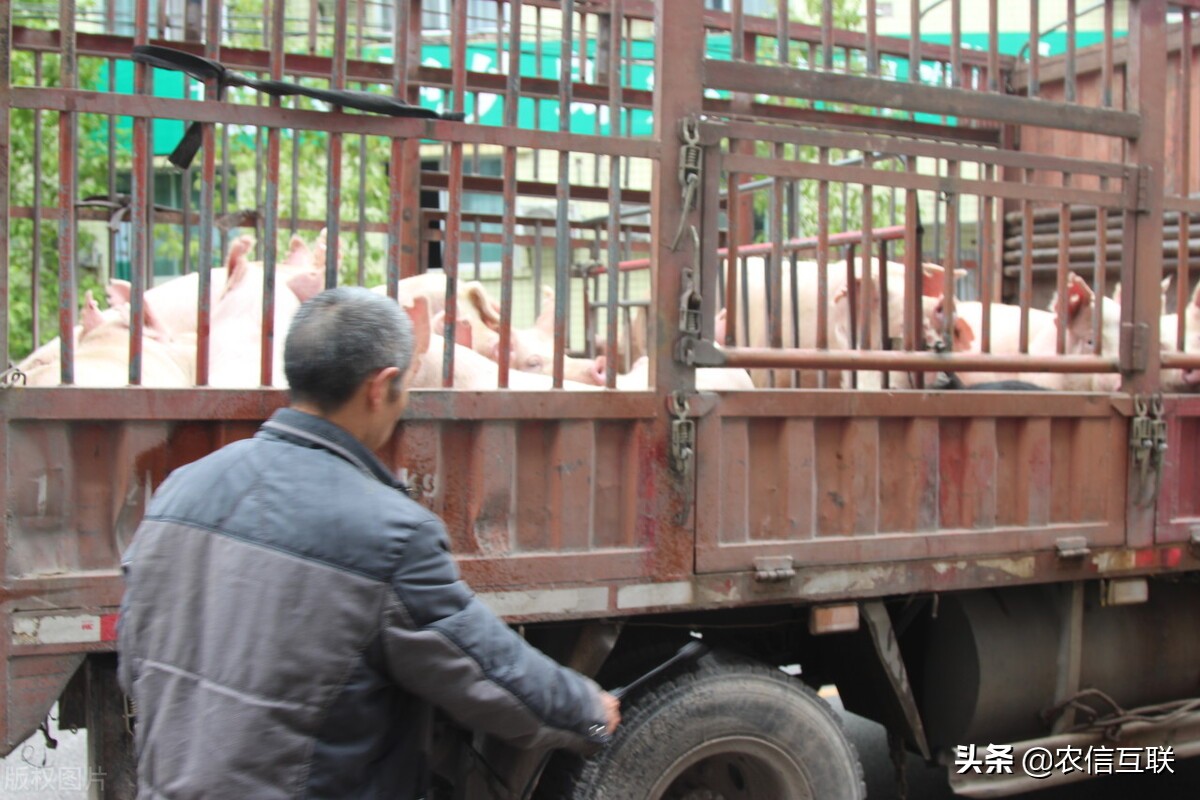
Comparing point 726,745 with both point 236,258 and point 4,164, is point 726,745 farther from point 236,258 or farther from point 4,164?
point 236,258

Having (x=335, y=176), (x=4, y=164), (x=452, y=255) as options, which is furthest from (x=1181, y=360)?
(x=4, y=164)

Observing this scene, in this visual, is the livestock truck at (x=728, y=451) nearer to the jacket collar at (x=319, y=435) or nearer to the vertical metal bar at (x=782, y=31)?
the vertical metal bar at (x=782, y=31)

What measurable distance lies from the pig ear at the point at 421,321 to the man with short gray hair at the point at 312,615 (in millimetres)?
A: 1288

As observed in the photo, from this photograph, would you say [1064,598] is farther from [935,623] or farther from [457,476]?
[457,476]

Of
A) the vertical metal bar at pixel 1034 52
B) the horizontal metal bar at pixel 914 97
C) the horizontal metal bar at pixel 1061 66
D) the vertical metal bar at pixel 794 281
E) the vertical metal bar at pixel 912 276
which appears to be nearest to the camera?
the horizontal metal bar at pixel 914 97

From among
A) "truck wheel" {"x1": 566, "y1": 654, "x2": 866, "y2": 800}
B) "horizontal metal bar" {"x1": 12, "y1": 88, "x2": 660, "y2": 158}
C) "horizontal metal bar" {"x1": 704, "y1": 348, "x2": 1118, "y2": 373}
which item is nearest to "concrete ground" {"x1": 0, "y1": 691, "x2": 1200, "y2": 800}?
"truck wheel" {"x1": 566, "y1": 654, "x2": 866, "y2": 800}

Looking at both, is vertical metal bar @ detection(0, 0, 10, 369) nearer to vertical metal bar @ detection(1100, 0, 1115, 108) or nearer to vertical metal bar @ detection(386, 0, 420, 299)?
vertical metal bar @ detection(386, 0, 420, 299)

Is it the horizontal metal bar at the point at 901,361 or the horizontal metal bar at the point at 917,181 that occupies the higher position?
the horizontal metal bar at the point at 917,181

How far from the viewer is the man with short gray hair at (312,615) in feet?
5.82

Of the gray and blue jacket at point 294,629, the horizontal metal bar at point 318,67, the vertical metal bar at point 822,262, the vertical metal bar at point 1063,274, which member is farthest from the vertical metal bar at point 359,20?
the gray and blue jacket at point 294,629

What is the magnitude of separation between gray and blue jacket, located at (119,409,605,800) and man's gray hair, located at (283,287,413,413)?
6 cm

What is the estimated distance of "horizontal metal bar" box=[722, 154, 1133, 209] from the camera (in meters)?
3.28

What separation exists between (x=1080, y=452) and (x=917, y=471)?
68cm

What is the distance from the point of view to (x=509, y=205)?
304 cm
